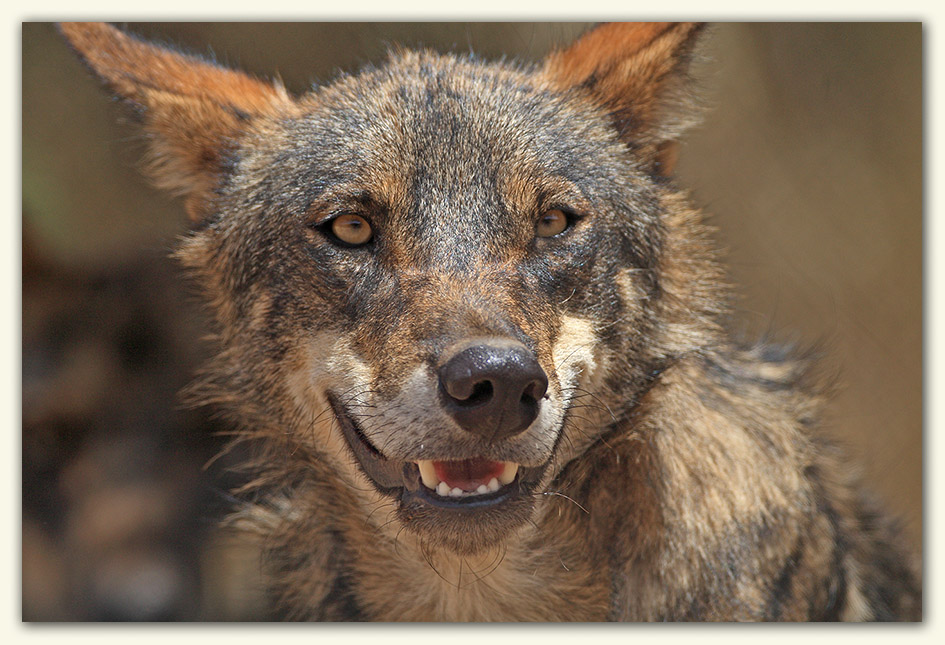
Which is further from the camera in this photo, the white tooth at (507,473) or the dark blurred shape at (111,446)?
the dark blurred shape at (111,446)

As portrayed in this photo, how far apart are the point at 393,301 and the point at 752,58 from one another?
2.03 m

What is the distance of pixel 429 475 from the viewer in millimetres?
2311

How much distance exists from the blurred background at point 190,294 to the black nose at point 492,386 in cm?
115

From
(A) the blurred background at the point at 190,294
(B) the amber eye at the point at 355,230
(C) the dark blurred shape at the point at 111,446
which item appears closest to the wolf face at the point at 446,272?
(B) the amber eye at the point at 355,230

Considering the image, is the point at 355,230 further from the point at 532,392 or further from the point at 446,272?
the point at 532,392

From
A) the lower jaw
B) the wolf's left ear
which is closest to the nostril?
the lower jaw

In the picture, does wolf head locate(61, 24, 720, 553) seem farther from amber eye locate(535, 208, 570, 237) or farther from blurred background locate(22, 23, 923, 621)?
blurred background locate(22, 23, 923, 621)

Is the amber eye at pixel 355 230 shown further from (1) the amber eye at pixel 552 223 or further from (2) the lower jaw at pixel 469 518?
(2) the lower jaw at pixel 469 518

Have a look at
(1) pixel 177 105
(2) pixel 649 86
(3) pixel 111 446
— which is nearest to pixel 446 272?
(2) pixel 649 86

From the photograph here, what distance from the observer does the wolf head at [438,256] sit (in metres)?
2.22

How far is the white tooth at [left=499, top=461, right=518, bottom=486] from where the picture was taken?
7.62 feet

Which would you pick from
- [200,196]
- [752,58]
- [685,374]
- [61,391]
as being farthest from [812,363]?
[61,391]

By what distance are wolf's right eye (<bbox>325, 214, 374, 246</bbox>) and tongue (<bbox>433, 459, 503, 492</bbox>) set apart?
62cm

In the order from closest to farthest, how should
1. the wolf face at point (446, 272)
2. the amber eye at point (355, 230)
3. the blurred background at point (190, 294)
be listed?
the wolf face at point (446, 272)
the amber eye at point (355, 230)
the blurred background at point (190, 294)
